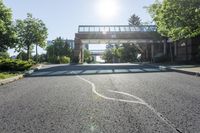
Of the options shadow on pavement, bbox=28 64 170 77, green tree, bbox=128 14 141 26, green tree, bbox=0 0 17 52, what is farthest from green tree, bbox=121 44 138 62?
shadow on pavement, bbox=28 64 170 77

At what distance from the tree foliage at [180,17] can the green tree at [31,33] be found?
26694mm

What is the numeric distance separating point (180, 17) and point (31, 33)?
32459 mm

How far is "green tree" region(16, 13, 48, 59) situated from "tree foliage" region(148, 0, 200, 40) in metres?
26.7

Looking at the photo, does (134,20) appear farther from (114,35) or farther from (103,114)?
(103,114)

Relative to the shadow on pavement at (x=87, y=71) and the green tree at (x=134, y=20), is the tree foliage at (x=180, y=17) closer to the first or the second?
the shadow on pavement at (x=87, y=71)

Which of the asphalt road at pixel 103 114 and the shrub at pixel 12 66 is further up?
the shrub at pixel 12 66

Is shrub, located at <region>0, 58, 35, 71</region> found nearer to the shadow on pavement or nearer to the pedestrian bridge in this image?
the shadow on pavement

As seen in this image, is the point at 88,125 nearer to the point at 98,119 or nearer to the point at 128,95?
the point at 98,119

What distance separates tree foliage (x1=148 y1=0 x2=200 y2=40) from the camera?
98.6 ft

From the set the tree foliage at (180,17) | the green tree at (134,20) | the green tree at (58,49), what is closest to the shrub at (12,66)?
the tree foliage at (180,17)

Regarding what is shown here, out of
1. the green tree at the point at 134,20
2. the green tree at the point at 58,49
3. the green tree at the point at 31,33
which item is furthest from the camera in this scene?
the green tree at the point at 134,20

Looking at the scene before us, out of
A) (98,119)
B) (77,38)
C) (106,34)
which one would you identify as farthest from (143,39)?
(98,119)

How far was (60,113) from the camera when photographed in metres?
8.42

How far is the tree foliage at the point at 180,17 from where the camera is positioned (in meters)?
30.1
